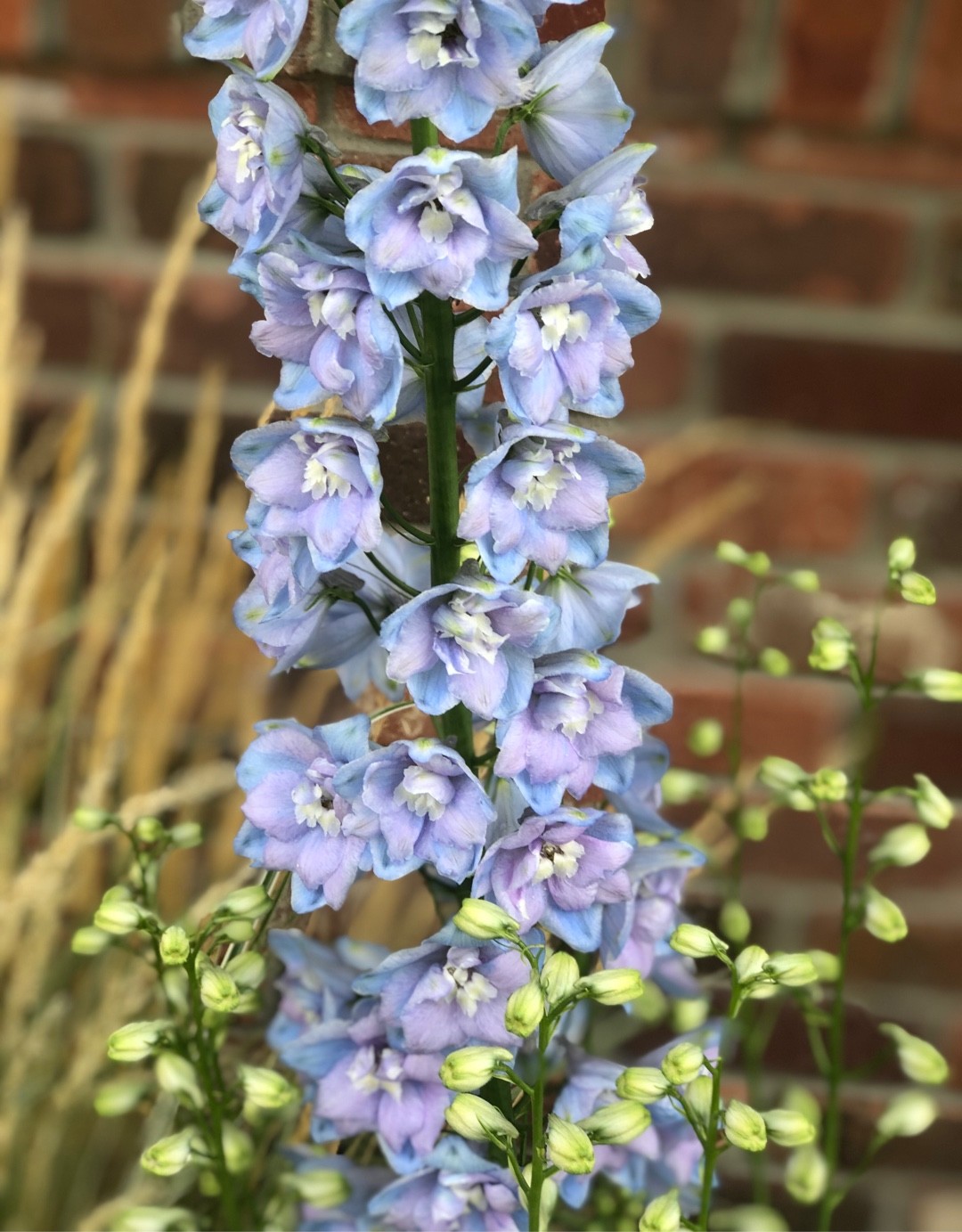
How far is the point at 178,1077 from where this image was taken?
0.51 metres

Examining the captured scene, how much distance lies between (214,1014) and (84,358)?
1.64 feet

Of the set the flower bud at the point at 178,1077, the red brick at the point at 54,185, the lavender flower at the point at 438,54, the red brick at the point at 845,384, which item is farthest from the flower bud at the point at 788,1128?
the red brick at the point at 54,185

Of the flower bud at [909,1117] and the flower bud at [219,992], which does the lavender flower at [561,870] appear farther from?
the flower bud at [909,1117]

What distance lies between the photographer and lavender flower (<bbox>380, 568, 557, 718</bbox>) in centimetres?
39

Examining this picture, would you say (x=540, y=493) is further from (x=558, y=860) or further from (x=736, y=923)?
(x=736, y=923)

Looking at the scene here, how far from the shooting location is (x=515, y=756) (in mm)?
406

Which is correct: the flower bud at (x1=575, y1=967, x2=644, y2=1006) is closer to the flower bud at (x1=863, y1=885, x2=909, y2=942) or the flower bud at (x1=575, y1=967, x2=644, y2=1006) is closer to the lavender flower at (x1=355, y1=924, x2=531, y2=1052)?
the lavender flower at (x1=355, y1=924, x2=531, y2=1052)

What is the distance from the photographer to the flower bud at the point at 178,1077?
506 mm

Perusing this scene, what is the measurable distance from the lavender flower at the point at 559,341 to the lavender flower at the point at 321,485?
49 mm

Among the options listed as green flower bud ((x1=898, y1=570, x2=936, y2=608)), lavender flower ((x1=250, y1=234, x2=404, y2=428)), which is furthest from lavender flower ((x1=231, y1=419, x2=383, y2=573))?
green flower bud ((x1=898, y1=570, x2=936, y2=608))

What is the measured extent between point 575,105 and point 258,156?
0.10 meters

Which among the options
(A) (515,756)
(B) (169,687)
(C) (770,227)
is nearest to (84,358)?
(B) (169,687)

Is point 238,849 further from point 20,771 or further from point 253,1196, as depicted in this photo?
point 20,771

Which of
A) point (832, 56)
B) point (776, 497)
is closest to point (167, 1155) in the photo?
point (776, 497)
